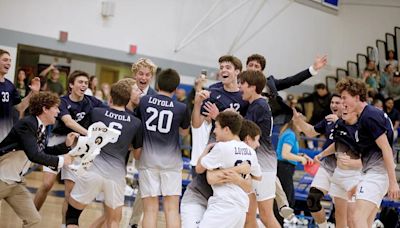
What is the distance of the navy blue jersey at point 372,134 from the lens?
6.61 meters

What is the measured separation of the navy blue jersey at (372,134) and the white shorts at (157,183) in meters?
2.03

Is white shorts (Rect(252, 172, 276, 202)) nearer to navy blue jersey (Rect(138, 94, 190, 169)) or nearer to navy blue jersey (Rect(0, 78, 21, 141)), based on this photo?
navy blue jersey (Rect(138, 94, 190, 169))

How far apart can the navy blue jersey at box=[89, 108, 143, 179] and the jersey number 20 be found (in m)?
0.13

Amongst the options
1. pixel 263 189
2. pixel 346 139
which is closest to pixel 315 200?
pixel 346 139

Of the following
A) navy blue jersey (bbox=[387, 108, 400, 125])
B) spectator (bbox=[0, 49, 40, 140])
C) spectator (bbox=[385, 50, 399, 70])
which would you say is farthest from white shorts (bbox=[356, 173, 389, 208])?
spectator (bbox=[385, 50, 399, 70])

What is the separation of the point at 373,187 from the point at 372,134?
56 cm

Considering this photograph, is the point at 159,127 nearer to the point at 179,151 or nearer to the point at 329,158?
the point at 179,151

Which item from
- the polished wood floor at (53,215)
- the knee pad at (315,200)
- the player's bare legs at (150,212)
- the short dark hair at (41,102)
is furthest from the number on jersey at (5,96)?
the knee pad at (315,200)

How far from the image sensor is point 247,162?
6.16 m

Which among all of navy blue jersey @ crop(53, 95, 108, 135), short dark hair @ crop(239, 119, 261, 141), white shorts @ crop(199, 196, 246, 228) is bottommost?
white shorts @ crop(199, 196, 246, 228)

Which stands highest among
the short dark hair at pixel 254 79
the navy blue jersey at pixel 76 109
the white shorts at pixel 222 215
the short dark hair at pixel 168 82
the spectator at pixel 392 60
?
the spectator at pixel 392 60

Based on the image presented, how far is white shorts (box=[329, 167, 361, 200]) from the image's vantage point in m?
7.74

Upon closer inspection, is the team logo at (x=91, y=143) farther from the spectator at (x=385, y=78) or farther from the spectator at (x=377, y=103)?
the spectator at (x=385, y=78)

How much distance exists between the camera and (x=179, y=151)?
715cm
